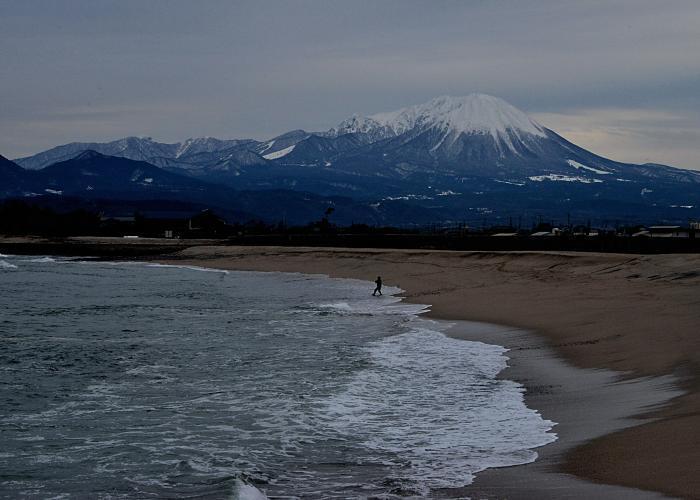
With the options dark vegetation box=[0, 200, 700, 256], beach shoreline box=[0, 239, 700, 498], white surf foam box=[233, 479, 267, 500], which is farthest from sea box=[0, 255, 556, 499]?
dark vegetation box=[0, 200, 700, 256]

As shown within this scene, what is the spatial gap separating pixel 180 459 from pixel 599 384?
787cm

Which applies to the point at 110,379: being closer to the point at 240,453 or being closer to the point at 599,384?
the point at 240,453

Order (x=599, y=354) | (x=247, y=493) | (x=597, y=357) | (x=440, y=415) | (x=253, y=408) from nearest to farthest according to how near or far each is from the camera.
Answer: (x=247, y=493) → (x=440, y=415) → (x=253, y=408) → (x=597, y=357) → (x=599, y=354)

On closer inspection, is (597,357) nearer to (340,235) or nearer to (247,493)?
(247,493)

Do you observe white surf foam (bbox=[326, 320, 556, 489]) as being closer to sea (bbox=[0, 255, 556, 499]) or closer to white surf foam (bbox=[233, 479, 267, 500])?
sea (bbox=[0, 255, 556, 499])

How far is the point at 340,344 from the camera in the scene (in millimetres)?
23719

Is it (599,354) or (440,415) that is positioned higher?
(599,354)

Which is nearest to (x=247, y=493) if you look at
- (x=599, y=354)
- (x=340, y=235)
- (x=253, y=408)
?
(x=253, y=408)

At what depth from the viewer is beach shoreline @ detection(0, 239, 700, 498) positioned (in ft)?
34.4

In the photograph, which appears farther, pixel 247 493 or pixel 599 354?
pixel 599 354

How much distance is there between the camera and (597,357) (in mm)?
19203

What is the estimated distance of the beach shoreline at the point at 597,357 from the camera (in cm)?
1048

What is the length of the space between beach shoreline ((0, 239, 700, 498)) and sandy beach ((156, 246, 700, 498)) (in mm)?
27

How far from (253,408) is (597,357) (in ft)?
25.6
